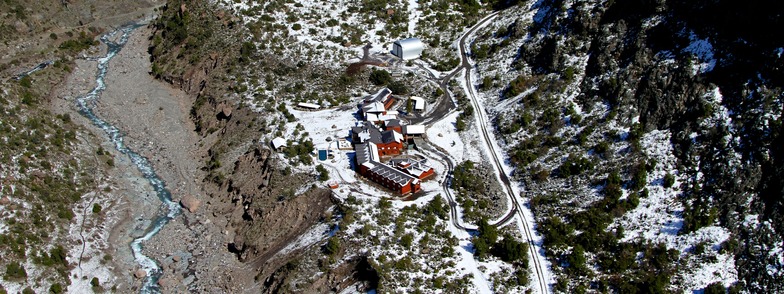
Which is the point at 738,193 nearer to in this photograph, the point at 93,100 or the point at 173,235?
the point at 173,235

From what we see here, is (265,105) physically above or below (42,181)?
above

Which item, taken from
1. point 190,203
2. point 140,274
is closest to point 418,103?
point 190,203

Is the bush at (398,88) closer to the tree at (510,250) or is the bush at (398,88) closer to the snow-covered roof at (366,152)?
the snow-covered roof at (366,152)

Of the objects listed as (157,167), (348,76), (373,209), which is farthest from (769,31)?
(157,167)

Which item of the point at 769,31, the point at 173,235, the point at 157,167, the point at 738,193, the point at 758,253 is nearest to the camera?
the point at 758,253

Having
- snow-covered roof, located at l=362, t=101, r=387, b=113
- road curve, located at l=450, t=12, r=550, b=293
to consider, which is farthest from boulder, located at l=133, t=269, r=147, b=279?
road curve, located at l=450, t=12, r=550, b=293

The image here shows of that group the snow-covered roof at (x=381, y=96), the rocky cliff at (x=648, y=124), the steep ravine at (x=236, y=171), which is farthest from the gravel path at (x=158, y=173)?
the rocky cliff at (x=648, y=124)

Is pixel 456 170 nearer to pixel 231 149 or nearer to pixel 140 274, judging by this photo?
pixel 231 149
